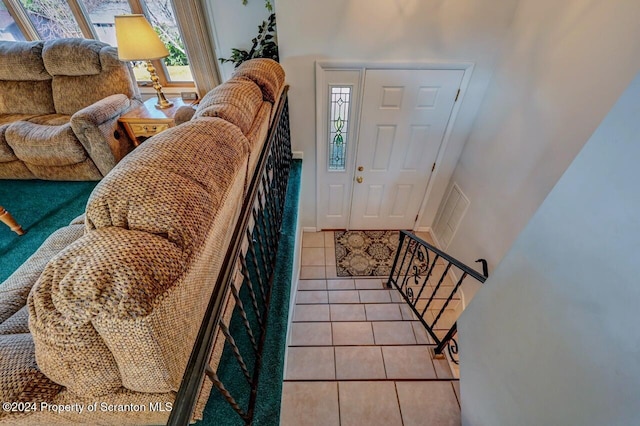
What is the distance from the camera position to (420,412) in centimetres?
156

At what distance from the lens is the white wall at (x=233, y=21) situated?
2.38m

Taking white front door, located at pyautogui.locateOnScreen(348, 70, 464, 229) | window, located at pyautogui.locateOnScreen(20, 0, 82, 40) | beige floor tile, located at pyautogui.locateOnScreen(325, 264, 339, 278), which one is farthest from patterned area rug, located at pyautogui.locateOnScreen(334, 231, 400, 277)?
window, located at pyautogui.locateOnScreen(20, 0, 82, 40)

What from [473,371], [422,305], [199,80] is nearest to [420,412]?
[473,371]

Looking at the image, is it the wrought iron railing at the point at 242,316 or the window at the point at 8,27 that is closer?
the wrought iron railing at the point at 242,316

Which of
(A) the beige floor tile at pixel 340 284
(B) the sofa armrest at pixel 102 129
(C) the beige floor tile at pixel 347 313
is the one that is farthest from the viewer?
(A) the beige floor tile at pixel 340 284

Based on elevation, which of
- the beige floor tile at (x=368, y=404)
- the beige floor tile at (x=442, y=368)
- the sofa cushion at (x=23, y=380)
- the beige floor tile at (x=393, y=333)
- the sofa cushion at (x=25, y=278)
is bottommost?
the beige floor tile at (x=393, y=333)

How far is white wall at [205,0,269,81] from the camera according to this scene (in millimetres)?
2383

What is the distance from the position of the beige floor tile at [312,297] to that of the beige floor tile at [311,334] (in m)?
0.28

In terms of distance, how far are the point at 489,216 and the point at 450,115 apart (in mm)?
1019

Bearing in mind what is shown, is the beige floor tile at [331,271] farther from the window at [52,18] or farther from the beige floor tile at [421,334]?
the window at [52,18]

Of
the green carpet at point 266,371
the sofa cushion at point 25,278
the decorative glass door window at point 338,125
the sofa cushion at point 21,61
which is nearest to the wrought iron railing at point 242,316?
the green carpet at point 266,371

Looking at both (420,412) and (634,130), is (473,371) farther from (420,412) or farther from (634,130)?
(634,130)

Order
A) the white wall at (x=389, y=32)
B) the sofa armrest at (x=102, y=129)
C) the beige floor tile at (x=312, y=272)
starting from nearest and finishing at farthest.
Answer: the white wall at (x=389, y=32)
the sofa armrest at (x=102, y=129)
the beige floor tile at (x=312, y=272)

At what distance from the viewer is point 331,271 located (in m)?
3.04
